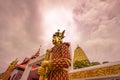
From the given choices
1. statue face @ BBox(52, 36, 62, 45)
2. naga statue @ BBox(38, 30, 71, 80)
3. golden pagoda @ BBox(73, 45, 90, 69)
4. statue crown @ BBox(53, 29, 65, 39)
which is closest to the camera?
naga statue @ BBox(38, 30, 71, 80)

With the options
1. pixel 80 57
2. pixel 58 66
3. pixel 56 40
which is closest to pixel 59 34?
pixel 56 40

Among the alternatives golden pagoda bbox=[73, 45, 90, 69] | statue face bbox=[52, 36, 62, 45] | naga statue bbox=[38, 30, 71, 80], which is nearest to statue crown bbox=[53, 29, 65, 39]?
statue face bbox=[52, 36, 62, 45]

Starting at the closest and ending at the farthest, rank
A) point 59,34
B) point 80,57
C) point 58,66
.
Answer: point 58,66, point 59,34, point 80,57

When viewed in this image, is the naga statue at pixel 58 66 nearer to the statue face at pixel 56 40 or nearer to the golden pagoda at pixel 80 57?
the statue face at pixel 56 40

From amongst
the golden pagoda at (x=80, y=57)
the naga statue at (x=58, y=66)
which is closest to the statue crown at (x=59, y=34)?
the naga statue at (x=58, y=66)

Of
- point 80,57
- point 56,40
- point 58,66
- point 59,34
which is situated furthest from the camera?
point 80,57

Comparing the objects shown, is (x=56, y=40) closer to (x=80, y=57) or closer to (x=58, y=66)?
(x=58, y=66)

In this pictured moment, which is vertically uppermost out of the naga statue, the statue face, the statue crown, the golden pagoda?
the golden pagoda

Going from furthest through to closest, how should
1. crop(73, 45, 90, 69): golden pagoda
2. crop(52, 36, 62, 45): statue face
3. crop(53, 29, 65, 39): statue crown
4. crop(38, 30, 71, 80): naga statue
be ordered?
crop(73, 45, 90, 69): golden pagoda, crop(53, 29, 65, 39): statue crown, crop(52, 36, 62, 45): statue face, crop(38, 30, 71, 80): naga statue

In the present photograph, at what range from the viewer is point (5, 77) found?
882 cm

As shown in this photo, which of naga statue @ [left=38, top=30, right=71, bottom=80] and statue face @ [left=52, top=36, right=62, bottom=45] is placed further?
statue face @ [left=52, top=36, right=62, bottom=45]

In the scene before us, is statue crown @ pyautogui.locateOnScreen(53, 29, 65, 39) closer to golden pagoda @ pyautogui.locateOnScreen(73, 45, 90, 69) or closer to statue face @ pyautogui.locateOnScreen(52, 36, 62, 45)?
statue face @ pyautogui.locateOnScreen(52, 36, 62, 45)

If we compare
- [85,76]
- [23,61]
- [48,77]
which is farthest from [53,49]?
[23,61]

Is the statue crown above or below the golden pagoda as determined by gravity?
below
